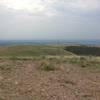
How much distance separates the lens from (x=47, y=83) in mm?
8641

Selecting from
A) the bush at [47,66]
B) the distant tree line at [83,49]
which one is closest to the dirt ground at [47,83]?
the bush at [47,66]

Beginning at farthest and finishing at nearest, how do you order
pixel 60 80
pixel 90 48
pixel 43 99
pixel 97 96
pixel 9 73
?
pixel 90 48 → pixel 9 73 → pixel 60 80 → pixel 97 96 → pixel 43 99

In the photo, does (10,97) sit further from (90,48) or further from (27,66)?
(90,48)

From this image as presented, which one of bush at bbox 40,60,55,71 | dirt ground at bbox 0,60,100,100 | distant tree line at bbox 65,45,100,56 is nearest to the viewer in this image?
dirt ground at bbox 0,60,100,100

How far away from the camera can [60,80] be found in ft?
29.7

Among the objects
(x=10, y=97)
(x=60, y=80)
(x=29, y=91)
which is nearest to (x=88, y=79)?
(x=60, y=80)

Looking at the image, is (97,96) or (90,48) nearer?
(97,96)

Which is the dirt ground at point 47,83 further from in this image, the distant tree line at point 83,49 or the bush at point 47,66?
the distant tree line at point 83,49

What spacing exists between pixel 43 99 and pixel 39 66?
4.25 metres

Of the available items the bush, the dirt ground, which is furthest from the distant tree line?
the bush

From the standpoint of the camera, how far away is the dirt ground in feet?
24.3

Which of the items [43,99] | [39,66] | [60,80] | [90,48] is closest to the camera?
[43,99]

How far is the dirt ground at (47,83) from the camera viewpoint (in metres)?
7.41

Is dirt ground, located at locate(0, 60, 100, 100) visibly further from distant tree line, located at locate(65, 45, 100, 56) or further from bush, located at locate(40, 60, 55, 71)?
distant tree line, located at locate(65, 45, 100, 56)
